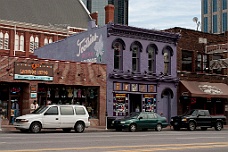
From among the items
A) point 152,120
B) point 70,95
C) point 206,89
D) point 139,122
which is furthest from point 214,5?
point 139,122

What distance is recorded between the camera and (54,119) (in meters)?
25.1

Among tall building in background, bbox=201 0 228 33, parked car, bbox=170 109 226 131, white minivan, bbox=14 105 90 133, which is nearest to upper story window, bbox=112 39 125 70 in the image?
parked car, bbox=170 109 226 131

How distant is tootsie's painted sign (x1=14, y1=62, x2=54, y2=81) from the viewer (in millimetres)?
29391

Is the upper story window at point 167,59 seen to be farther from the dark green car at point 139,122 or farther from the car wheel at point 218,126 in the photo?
the dark green car at point 139,122

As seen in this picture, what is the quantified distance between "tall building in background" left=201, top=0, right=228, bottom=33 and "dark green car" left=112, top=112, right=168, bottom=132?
390 feet

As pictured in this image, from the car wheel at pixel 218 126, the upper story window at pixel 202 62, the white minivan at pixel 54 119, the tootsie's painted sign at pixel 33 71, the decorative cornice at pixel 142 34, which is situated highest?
the decorative cornice at pixel 142 34

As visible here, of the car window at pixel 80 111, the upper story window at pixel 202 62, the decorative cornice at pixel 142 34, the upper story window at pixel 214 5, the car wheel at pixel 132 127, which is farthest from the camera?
the upper story window at pixel 214 5

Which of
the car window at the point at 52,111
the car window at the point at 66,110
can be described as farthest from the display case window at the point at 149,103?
the car window at the point at 52,111

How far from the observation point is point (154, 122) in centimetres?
2962

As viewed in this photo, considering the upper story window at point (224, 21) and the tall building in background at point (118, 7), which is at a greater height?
the tall building in background at point (118, 7)

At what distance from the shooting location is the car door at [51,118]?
24797mm

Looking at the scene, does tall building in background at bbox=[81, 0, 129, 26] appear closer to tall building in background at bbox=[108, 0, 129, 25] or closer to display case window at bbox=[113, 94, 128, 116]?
tall building in background at bbox=[108, 0, 129, 25]

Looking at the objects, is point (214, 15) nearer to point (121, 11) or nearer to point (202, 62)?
point (121, 11)

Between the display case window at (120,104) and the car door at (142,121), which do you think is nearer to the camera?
the car door at (142,121)
